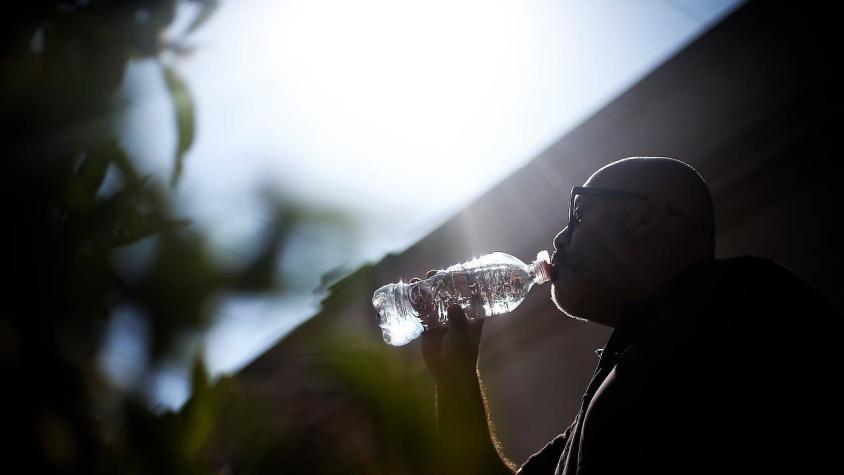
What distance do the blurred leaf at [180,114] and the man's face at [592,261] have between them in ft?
3.51

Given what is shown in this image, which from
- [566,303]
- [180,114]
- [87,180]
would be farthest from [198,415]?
[566,303]

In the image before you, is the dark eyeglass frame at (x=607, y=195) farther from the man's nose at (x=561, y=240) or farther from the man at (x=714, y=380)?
the man at (x=714, y=380)

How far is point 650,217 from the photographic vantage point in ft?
5.73

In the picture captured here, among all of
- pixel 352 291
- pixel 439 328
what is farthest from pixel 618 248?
pixel 352 291

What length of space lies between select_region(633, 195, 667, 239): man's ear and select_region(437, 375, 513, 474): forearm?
634 millimetres

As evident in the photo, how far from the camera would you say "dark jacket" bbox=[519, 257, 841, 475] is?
3.46 ft

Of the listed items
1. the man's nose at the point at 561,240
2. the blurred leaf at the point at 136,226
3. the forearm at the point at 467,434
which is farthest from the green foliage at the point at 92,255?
the man's nose at the point at 561,240

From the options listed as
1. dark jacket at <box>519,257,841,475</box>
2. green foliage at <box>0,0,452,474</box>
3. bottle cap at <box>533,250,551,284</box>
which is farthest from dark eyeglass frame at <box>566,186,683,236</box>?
green foliage at <box>0,0,452,474</box>

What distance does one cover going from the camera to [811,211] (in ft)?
9.07

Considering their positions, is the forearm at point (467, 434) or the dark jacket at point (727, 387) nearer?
the dark jacket at point (727, 387)

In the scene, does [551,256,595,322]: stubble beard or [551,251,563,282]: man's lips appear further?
[551,251,563,282]: man's lips

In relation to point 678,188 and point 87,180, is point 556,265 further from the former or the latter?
point 87,180

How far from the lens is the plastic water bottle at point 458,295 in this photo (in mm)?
2631

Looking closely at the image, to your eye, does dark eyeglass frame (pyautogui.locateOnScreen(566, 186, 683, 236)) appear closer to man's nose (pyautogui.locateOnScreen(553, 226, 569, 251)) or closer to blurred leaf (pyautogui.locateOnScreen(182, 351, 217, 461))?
man's nose (pyautogui.locateOnScreen(553, 226, 569, 251))
